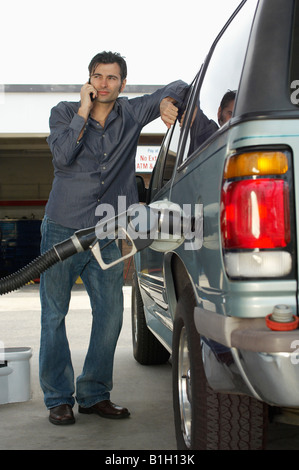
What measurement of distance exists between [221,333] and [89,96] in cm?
193

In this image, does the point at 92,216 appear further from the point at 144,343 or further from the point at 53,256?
the point at 144,343

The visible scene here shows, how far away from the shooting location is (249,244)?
1758 millimetres

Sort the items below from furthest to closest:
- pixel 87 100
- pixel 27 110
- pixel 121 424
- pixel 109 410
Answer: pixel 27 110 < pixel 109 410 < pixel 121 424 < pixel 87 100

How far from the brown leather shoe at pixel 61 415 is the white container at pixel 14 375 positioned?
1.55ft

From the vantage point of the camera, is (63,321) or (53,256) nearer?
(53,256)

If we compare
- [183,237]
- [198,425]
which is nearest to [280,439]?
[198,425]

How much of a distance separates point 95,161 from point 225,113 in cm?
155

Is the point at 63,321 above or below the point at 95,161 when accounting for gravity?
below

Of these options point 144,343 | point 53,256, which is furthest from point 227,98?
point 144,343

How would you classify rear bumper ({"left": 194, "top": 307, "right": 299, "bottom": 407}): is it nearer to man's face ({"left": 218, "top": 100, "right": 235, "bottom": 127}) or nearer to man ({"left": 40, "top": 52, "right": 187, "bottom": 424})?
man's face ({"left": 218, "top": 100, "right": 235, "bottom": 127})

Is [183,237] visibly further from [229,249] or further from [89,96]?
[89,96]

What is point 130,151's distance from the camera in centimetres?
361

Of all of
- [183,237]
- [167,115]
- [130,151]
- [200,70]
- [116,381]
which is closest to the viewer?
[183,237]
